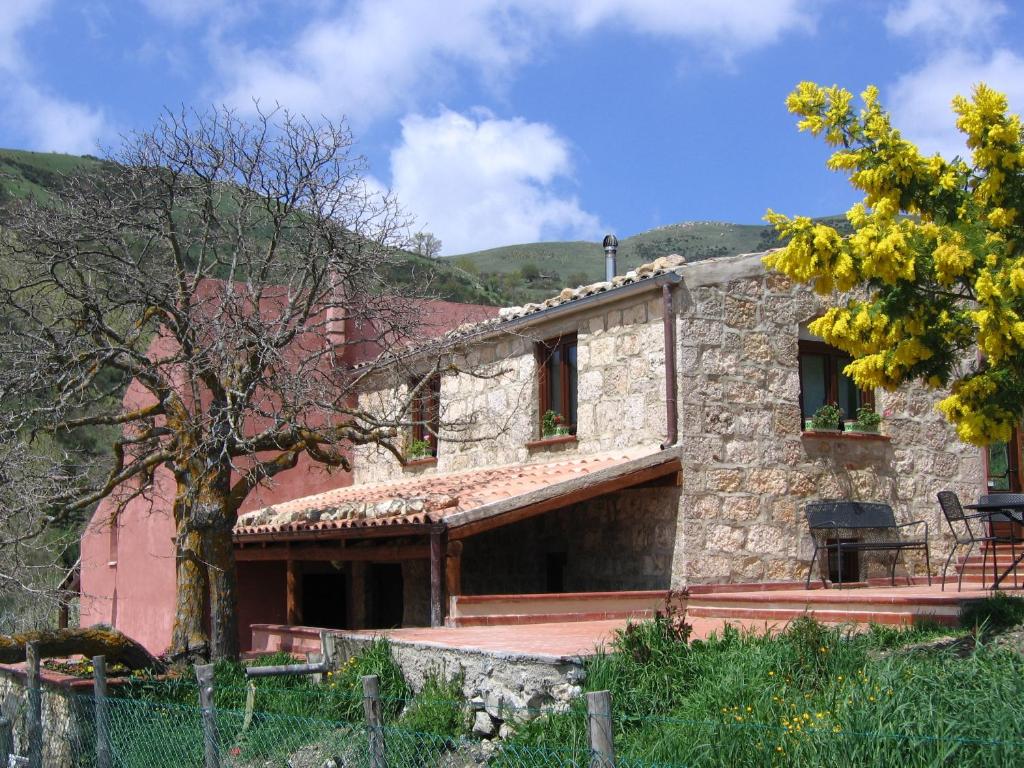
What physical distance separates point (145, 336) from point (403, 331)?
14.6ft

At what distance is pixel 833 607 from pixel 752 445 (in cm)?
346

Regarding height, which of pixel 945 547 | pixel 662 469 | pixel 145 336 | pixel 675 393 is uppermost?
pixel 145 336

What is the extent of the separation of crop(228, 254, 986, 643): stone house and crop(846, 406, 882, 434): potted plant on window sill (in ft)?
0.42

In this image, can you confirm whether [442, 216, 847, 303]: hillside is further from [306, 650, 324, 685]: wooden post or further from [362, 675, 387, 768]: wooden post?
[362, 675, 387, 768]: wooden post

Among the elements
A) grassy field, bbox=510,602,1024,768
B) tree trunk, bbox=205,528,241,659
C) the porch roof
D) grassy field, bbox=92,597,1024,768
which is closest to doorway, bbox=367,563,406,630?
the porch roof

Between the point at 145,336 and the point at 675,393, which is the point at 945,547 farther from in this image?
the point at 145,336

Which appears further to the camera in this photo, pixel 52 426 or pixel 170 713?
pixel 52 426

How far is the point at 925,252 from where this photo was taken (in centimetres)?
782

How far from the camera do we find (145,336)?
15.6 meters

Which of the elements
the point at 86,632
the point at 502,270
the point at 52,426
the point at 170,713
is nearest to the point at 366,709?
the point at 170,713

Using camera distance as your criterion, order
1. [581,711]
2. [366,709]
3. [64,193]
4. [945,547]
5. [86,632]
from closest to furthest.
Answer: [366,709], [581,711], [86,632], [64,193], [945,547]

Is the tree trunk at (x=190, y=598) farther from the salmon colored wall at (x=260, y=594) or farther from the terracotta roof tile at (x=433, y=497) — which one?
the salmon colored wall at (x=260, y=594)

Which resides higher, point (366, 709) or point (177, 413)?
point (177, 413)

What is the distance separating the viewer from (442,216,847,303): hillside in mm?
72875
